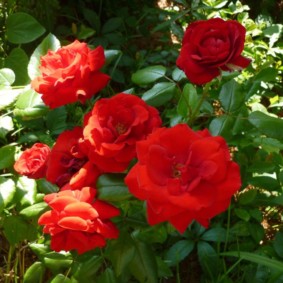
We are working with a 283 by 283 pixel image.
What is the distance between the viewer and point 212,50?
3.05 ft

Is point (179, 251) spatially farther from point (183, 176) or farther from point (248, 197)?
point (183, 176)

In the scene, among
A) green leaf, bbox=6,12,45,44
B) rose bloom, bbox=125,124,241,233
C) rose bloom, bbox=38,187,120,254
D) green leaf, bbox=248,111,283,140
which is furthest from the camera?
green leaf, bbox=6,12,45,44

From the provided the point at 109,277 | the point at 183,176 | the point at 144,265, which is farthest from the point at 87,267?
the point at 183,176

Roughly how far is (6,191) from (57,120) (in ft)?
1.29

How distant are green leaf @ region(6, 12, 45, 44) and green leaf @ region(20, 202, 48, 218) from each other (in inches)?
18.4

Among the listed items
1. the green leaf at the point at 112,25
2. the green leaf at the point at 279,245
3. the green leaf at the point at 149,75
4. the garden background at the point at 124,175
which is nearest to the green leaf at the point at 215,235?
the garden background at the point at 124,175

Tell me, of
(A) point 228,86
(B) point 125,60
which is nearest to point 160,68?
(A) point 228,86

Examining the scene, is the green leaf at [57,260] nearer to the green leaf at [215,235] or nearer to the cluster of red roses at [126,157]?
the cluster of red roses at [126,157]

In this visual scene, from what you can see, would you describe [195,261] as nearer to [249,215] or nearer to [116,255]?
[249,215]

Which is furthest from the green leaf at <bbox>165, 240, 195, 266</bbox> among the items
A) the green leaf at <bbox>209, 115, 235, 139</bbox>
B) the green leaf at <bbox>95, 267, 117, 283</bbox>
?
the green leaf at <bbox>209, 115, 235, 139</bbox>

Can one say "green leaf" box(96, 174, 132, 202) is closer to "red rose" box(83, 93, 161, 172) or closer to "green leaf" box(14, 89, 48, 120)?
"red rose" box(83, 93, 161, 172)

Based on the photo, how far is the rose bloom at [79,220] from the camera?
87 cm

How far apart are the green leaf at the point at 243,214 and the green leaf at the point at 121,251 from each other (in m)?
0.47

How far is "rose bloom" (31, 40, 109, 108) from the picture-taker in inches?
38.2
